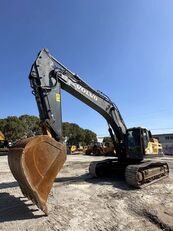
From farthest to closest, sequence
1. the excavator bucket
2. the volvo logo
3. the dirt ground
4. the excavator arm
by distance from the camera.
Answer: the volvo logo < the excavator arm < the excavator bucket < the dirt ground

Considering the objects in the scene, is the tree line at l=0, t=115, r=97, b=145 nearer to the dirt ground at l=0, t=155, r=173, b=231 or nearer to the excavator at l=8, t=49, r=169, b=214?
the excavator at l=8, t=49, r=169, b=214

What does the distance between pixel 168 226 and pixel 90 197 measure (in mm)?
2586

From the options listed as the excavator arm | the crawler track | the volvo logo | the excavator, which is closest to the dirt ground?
the crawler track

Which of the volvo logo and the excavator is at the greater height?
the volvo logo

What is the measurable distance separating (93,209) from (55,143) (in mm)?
1776

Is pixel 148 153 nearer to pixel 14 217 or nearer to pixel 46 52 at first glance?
pixel 46 52

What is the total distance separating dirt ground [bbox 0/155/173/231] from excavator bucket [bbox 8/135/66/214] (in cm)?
47

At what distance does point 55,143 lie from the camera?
574cm

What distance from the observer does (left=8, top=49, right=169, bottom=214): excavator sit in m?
5.13

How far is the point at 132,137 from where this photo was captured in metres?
10.1

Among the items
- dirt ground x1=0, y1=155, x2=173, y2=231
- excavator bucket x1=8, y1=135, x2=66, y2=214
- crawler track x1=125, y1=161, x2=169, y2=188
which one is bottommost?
dirt ground x1=0, y1=155, x2=173, y2=231

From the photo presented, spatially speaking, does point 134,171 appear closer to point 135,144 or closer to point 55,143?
point 135,144

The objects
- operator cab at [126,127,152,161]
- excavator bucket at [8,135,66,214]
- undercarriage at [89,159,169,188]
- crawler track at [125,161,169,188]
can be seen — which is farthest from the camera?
operator cab at [126,127,152,161]

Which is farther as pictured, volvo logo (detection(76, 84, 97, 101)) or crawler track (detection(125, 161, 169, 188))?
volvo logo (detection(76, 84, 97, 101))
